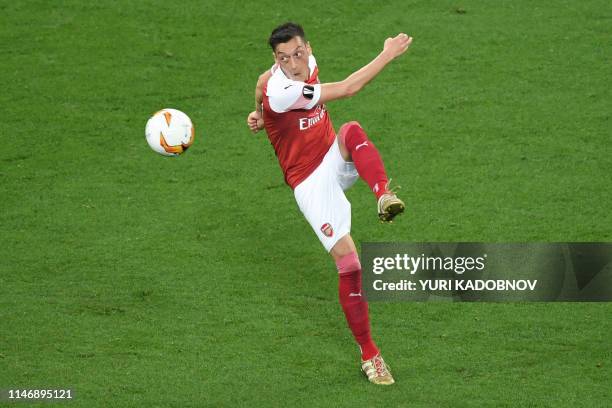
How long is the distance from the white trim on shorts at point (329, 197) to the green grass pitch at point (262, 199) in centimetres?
96

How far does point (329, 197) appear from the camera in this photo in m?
7.64

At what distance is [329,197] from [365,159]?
0.51 m

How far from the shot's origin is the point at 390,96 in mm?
11531

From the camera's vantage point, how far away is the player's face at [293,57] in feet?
24.5

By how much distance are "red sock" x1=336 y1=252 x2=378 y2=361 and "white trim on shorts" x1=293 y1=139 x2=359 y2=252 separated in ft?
0.56

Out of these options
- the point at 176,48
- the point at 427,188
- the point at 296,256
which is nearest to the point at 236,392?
the point at 296,256

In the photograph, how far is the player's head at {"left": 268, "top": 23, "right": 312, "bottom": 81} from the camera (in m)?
7.46

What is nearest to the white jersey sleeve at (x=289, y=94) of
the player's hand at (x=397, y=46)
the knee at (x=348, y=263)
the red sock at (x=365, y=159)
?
the red sock at (x=365, y=159)

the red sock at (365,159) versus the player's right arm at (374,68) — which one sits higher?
the player's right arm at (374,68)

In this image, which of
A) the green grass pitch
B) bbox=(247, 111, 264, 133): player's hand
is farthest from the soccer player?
the green grass pitch

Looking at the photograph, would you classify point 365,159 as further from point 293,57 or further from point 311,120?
point 293,57

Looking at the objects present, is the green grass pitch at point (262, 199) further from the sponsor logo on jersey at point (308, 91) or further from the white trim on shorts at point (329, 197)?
the sponsor logo on jersey at point (308, 91)

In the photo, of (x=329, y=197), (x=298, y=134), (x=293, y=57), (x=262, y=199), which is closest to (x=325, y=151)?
(x=298, y=134)

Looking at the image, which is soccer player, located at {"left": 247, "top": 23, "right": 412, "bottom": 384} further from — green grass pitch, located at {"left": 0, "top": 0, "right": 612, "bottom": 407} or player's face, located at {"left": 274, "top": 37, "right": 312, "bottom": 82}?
green grass pitch, located at {"left": 0, "top": 0, "right": 612, "bottom": 407}
